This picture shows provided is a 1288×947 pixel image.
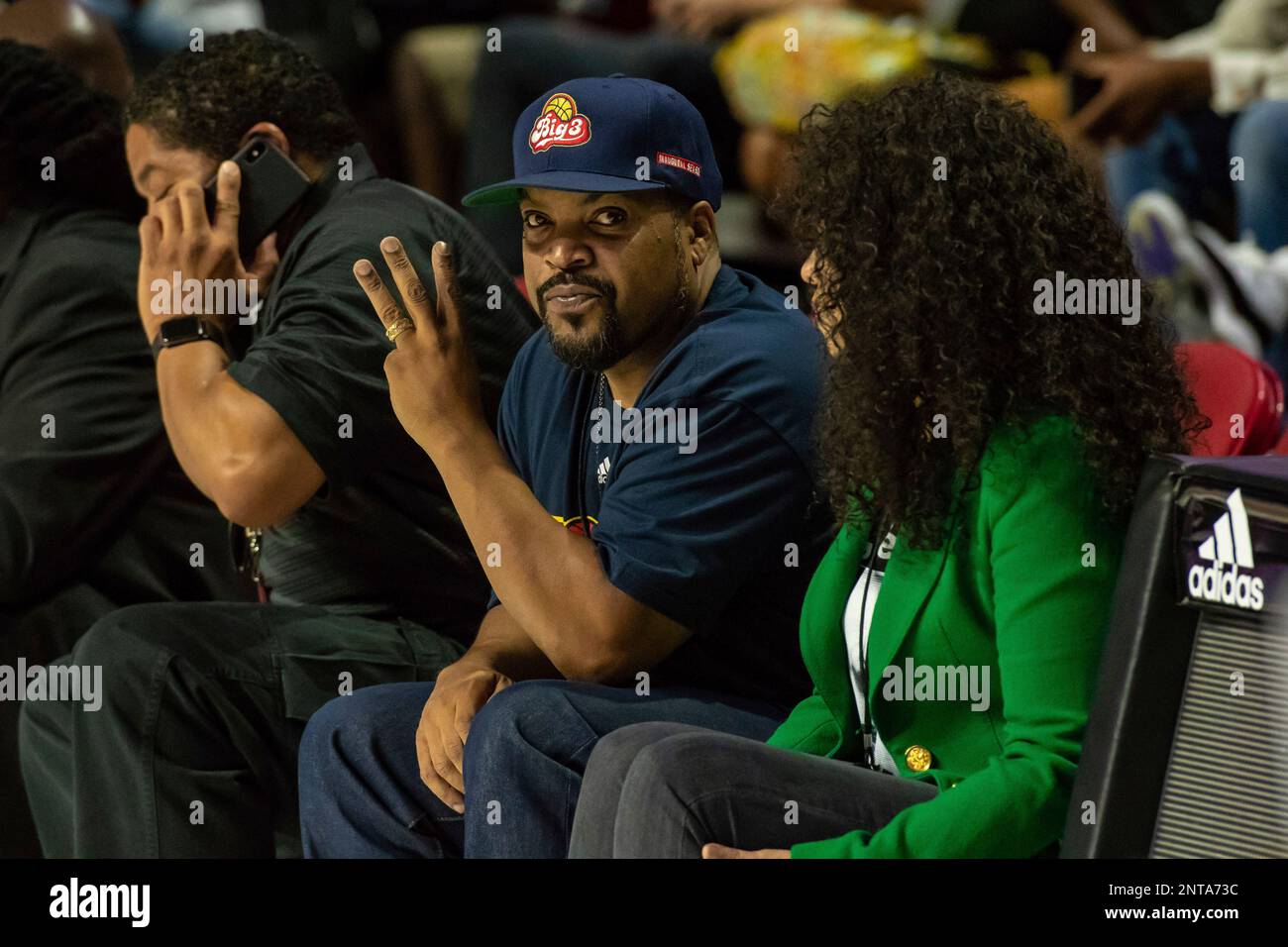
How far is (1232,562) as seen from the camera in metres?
1.50

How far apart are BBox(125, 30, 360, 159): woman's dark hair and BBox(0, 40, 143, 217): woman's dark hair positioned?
0.26 metres

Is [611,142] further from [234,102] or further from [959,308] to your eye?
[234,102]

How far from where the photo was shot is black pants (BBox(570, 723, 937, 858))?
166 centimetres

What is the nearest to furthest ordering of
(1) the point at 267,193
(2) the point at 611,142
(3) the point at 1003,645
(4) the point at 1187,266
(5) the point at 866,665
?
(3) the point at 1003,645
(5) the point at 866,665
(2) the point at 611,142
(1) the point at 267,193
(4) the point at 1187,266

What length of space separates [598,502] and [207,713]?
559 mm

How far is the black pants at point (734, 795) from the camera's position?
1.66 metres

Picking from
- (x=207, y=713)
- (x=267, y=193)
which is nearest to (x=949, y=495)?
(x=207, y=713)

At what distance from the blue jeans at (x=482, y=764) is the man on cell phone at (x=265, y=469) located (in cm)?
19

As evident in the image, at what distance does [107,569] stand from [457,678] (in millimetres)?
869

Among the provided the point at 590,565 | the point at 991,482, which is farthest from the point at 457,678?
the point at 991,482

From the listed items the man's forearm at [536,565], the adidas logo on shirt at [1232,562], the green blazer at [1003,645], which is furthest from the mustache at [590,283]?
the adidas logo on shirt at [1232,562]

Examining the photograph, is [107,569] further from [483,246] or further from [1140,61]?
[1140,61]

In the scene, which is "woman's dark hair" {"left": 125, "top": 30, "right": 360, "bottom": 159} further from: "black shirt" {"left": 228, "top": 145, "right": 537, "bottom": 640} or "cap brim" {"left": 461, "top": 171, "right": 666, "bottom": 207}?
"cap brim" {"left": 461, "top": 171, "right": 666, "bottom": 207}

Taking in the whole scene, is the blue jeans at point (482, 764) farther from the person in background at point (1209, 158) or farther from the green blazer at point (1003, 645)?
the person in background at point (1209, 158)
